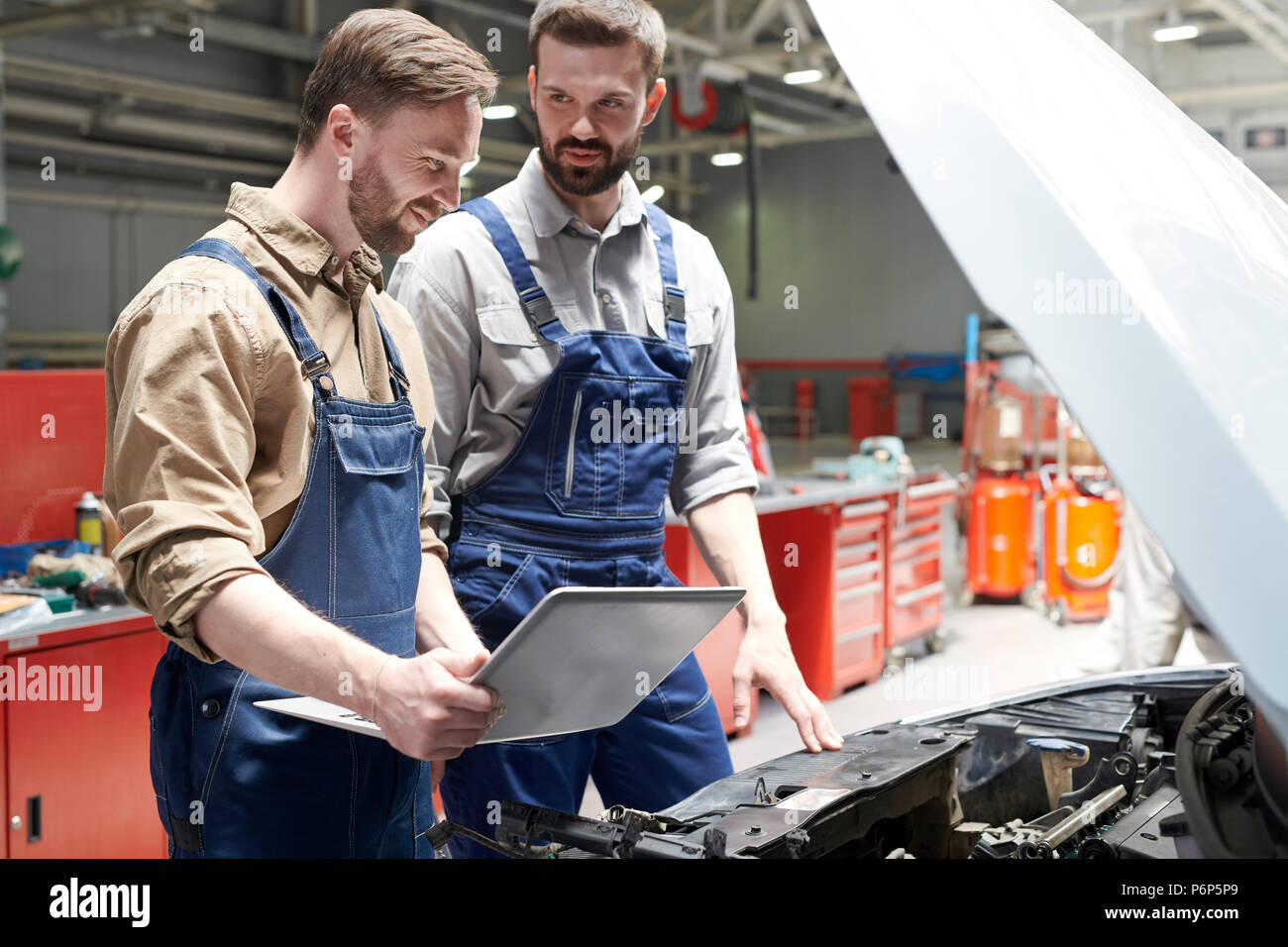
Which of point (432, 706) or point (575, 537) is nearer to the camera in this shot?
point (432, 706)

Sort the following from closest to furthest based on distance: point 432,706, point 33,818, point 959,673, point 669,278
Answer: point 432,706 → point 669,278 → point 33,818 → point 959,673

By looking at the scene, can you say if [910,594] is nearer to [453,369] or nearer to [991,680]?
[991,680]

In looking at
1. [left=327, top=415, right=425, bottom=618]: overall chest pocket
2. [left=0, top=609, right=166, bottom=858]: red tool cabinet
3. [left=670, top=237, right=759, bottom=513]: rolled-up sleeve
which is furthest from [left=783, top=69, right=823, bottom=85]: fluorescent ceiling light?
[left=327, top=415, right=425, bottom=618]: overall chest pocket

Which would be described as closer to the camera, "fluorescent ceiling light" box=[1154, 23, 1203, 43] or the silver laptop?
the silver laptop

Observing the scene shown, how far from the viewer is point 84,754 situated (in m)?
2.44

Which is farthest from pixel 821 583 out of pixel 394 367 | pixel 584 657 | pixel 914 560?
pixel 584 657

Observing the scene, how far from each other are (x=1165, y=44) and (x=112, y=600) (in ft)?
39.4

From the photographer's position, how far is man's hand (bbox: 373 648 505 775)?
3.26 ft

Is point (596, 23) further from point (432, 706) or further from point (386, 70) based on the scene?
point (432, 706)

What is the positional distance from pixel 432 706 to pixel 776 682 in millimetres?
603

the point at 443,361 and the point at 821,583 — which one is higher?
the point at 443,361

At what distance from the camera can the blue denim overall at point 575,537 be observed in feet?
5.16

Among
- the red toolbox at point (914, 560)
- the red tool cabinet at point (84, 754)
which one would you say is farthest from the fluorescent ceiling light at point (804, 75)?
the red tool cabinet at point (84, 754)
